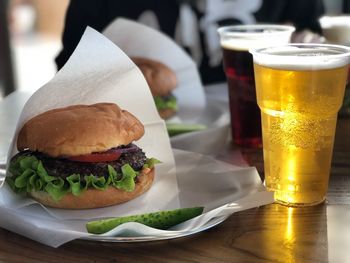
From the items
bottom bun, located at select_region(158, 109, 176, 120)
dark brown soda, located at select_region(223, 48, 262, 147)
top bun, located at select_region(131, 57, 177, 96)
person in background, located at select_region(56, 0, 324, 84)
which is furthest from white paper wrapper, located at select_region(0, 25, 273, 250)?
person in background, located at select_region(56, 0, 324, 84)

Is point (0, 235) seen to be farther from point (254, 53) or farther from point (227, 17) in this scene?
point (227, 17)

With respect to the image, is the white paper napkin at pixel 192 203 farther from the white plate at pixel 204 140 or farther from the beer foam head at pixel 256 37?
the beer foam head at pixel 256 37

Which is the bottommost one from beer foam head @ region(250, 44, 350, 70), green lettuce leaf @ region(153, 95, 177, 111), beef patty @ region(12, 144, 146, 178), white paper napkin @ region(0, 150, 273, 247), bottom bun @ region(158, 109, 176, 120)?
bottom bun @ region(158, 109, 176, 120)

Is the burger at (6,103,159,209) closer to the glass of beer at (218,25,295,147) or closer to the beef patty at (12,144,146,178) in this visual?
the beef patty at (12,144,146,178)

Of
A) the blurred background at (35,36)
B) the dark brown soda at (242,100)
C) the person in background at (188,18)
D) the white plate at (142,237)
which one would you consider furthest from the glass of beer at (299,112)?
the blurred background at (35,36)

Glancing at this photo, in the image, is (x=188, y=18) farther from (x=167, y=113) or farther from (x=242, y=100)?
(x=242, y=100)

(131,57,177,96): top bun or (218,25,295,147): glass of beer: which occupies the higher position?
(218,25,295,147): glass of beer

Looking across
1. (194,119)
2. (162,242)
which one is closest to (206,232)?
(162,242)

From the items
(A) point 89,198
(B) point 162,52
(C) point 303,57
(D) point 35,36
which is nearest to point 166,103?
(B) point 162,52
